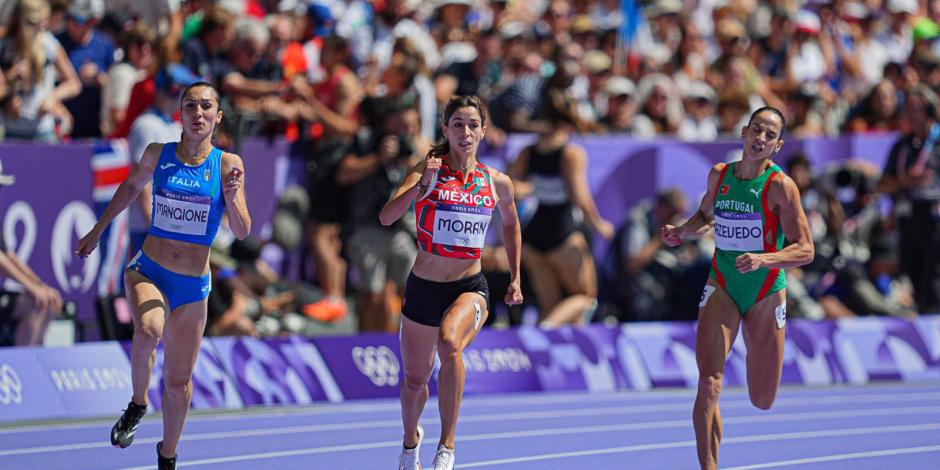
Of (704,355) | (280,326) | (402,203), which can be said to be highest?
(402,203)

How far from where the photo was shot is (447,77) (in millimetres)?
14734

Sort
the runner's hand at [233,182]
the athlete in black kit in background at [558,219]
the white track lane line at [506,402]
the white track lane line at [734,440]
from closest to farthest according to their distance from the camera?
1. the runner's hand at [233,182]
2. the white track lane line at [734,440]
3. the white track lane line at [506,402]
4. the athlete in black kit in background at [558,219]

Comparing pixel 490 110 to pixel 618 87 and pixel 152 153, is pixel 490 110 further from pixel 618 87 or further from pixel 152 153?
pixel 152 153

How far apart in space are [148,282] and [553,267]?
19.2ft

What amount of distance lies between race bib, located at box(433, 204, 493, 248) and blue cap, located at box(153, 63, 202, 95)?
3.53 meters

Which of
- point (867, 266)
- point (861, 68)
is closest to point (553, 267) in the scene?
point (867, 266)

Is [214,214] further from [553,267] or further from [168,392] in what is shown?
[553,267]

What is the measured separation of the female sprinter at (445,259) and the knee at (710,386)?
1.07 meters

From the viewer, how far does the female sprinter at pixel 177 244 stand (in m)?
8.52

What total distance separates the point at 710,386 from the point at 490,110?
20.1 feet

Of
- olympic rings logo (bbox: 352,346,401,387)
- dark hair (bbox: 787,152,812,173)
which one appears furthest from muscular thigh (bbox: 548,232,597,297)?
dark hair (bbox: 787,152,812,173)

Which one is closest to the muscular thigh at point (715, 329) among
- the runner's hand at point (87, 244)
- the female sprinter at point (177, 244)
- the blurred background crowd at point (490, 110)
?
the female sprinter at point (177, 244)

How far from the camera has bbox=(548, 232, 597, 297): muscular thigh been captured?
45.5 feet

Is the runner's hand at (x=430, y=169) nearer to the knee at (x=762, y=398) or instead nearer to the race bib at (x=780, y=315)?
the race bib at (x=780, y=315)
